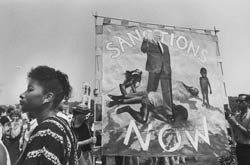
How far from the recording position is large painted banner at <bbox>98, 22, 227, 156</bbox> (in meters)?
5.34

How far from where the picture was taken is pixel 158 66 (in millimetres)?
5762

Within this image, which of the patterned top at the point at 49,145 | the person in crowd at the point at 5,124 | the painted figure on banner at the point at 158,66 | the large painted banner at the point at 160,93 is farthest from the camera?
the person in crowd at the point at 5,124

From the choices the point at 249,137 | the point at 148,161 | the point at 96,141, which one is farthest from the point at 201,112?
the point at 96,141

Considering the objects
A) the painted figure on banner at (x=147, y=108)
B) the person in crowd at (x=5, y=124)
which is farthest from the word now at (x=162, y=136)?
the person in crowd at (x=5, y=124)

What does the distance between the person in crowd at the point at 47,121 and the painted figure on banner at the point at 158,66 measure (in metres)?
3.50

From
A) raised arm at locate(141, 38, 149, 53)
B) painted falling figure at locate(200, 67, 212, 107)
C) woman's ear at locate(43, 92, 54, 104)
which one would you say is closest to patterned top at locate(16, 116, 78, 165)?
woman's ear at locate(43, 92, 54, 104)

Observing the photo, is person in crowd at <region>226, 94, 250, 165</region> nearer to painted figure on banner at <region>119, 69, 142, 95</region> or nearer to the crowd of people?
painted figure on banner at <region>119, 69, 142, 95</region>

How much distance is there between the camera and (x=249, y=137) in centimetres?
542

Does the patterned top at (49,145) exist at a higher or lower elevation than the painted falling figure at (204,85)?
lower

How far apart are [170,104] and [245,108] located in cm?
114

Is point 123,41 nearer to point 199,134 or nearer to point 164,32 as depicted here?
point 164,32

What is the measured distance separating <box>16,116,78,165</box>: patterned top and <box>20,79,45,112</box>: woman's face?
114 mm

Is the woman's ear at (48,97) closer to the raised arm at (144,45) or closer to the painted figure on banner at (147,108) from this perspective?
→ the painted figure on banner at (147,108)

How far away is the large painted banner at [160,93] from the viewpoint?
17.5ft
